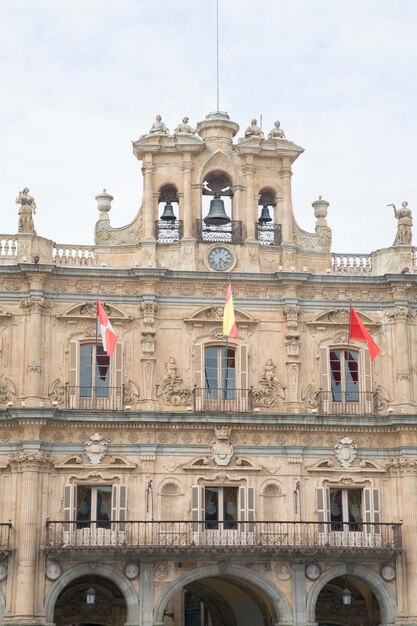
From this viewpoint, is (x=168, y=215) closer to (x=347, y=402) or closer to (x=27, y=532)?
(x=347, y=402)

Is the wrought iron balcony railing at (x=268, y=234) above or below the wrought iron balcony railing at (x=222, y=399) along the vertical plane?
above

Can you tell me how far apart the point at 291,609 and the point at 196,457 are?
21.3 feet

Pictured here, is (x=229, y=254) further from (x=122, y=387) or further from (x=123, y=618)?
(x=123, y=618)

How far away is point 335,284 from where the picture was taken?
50250 millimetres

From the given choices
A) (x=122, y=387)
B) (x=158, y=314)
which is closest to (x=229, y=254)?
(x=158, y=314)

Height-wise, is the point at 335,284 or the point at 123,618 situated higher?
the point at 335,284

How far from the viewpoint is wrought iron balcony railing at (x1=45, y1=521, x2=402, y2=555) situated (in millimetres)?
45969

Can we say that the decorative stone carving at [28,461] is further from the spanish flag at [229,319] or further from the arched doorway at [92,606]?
the spanish flag at [229,319]

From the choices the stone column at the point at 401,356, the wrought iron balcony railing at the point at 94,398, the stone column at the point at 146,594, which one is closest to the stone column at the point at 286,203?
the stone column at the point at 401,356

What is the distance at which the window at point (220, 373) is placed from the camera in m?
48.8

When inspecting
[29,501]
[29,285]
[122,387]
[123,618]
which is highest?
Result: [29,285]

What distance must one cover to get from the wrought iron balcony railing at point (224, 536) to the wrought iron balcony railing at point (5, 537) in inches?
55.1

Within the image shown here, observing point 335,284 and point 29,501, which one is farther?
point 335,284

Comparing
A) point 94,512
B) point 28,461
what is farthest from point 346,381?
point 28,461
